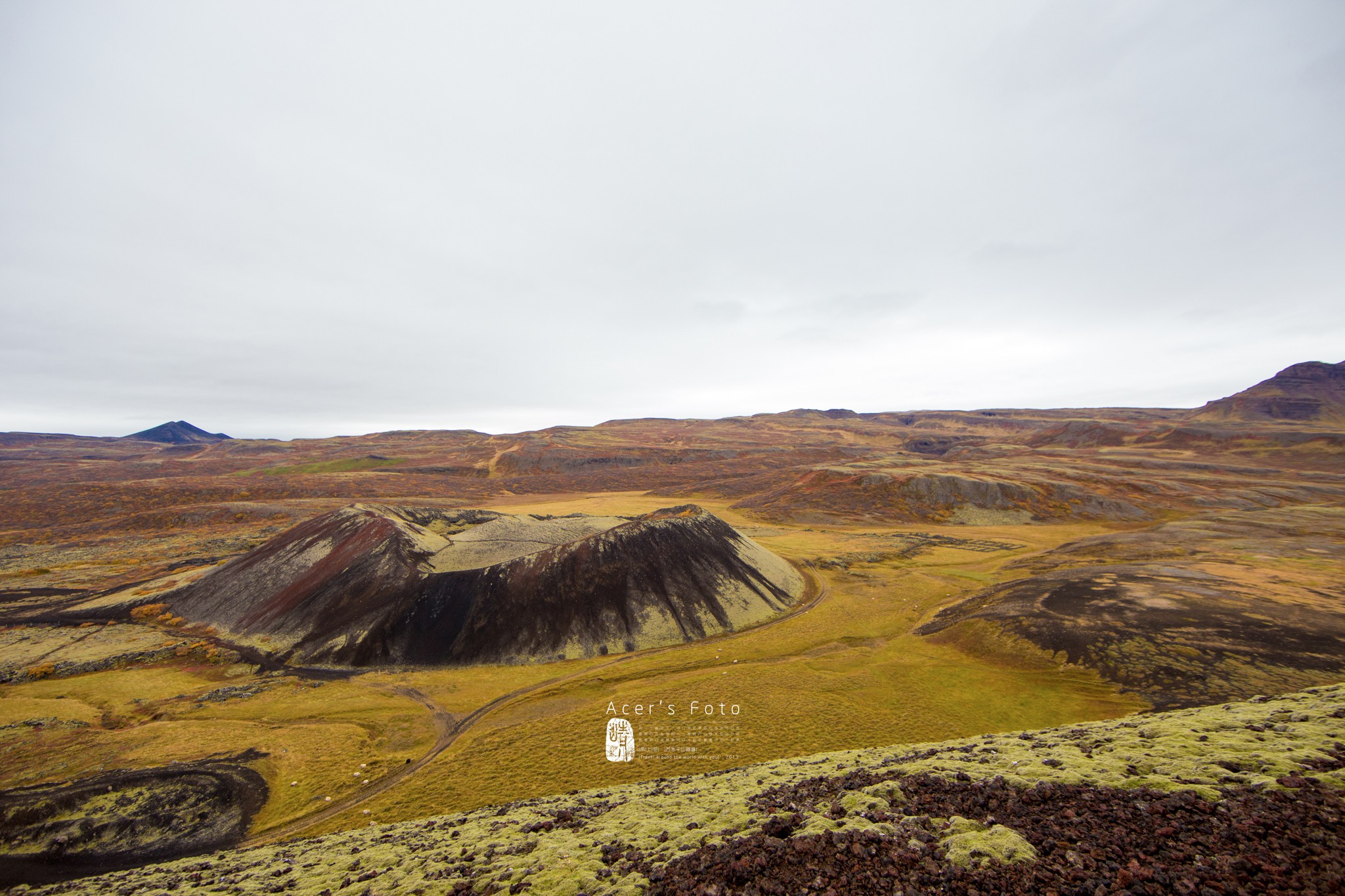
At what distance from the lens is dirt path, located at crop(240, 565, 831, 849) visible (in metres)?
15.6

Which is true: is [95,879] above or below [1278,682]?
below

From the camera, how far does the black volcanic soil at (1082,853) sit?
18.2 ft

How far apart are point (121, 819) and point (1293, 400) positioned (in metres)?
249

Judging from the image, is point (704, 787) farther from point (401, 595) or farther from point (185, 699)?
point (185, 699)

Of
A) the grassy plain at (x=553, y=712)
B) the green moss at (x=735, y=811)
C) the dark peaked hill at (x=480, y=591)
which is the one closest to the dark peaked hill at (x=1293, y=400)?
the grassy plain at (x=553, y=712)

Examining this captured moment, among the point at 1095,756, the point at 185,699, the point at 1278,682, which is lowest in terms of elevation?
the point at 185,699

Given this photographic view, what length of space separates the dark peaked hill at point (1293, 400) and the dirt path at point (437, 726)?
20630cm

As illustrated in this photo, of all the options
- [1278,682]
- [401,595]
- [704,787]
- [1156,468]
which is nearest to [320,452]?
[401,595]

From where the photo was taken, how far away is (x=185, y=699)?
2350cm

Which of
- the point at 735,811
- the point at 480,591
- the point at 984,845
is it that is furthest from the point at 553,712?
the point at 984,845

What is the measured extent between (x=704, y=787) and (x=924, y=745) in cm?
Result: 743

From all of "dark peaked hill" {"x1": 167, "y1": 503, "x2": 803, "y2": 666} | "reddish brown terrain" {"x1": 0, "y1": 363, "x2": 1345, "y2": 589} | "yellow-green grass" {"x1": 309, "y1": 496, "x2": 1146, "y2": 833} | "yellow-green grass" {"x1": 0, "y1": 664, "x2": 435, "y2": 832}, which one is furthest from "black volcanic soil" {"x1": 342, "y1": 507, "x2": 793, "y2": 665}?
"reddish brown terrain" {"x1": 0, "y1": 363, "x2": 1345, "y2": 589}

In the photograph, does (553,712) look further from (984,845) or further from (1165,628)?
(1165,628)

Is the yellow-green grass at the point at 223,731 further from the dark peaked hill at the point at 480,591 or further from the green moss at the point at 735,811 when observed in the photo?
the green moss at the point at 735,811
